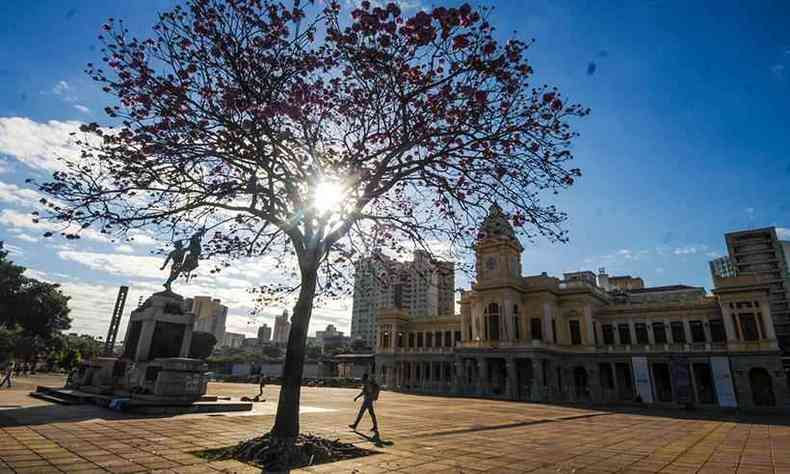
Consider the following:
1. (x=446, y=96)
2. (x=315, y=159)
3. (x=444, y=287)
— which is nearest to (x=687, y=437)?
(x=444, y=287)

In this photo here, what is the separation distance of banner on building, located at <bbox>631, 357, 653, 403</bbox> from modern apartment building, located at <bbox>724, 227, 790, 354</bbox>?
30622 mm

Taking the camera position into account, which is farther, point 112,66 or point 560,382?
point 560,382

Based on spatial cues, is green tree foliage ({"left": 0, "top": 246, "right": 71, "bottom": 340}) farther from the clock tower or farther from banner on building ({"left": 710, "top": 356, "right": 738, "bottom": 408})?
banner on building ({"left": 710, "top": 356, "right": 738, "bottom": 408})

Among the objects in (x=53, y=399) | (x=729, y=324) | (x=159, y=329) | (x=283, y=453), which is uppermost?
(x=729, y=324)

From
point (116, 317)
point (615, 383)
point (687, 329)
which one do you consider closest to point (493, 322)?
point (615, 383)

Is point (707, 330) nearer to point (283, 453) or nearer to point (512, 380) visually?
point (512, 380)

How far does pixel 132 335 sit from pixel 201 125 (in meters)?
10.6

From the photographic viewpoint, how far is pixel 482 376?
119ft

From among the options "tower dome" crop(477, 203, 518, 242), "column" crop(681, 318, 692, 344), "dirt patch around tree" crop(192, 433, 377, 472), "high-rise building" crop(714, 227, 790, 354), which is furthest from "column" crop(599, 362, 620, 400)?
"dirt patch around tree" crop(192, 433, 377, 472)

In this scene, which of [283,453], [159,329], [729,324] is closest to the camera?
[283,453]

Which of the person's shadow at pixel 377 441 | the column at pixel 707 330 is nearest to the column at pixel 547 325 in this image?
Answer: the column at pixel 707 330

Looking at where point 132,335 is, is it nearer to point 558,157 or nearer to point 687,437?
point 558,157

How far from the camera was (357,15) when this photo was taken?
7.13m

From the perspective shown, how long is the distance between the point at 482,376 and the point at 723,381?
1864 centimetres
